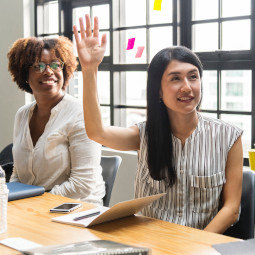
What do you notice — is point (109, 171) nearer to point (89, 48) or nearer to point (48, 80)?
point (48, 80)

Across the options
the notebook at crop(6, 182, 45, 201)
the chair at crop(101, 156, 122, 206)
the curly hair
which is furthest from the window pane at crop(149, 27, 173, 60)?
the notebook at crop(6, 182, 45, 201)

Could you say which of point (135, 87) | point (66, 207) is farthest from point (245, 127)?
point (66, 207)

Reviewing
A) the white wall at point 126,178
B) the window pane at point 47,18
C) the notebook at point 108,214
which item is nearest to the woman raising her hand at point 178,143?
the notebook at point 108,214

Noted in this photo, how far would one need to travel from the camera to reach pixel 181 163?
1907mm

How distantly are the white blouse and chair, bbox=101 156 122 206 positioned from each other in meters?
0.03

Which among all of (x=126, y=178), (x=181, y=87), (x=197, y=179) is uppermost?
(x=181, y=87)

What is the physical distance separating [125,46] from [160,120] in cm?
215

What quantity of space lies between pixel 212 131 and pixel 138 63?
2026mm

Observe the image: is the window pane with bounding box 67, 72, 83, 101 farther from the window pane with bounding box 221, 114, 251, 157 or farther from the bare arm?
the bare arm

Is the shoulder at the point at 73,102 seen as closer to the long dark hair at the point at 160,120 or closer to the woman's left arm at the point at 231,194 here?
the long dark hair at the point at 160,120

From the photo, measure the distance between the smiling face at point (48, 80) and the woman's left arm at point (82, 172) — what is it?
0.30 meters

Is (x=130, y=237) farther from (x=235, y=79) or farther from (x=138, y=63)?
(x=138, y=63)

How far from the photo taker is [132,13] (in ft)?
12.8

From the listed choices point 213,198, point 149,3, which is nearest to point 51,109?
point 213,198
